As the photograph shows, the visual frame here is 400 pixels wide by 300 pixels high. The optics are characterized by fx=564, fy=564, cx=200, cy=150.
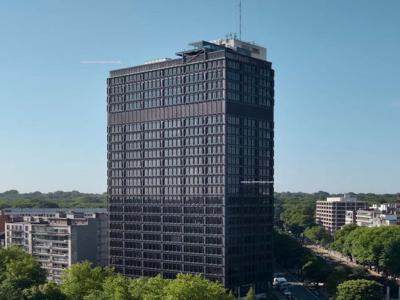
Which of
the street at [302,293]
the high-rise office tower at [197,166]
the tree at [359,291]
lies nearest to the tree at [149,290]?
the high-rise office tower at [197,166]

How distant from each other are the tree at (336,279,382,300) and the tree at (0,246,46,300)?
8012cm

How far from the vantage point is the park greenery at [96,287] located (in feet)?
381

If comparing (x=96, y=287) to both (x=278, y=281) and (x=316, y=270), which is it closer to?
(x=278, y=281)

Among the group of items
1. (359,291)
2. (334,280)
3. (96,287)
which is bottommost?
(334,280)

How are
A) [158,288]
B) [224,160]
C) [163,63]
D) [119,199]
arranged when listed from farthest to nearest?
[119,199]
[163,63]
[224,160]
[158,288]

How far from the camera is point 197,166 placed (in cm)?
16900

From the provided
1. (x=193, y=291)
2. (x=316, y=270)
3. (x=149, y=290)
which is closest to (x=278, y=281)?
(x=316, y=270)

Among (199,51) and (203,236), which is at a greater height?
(199,51)

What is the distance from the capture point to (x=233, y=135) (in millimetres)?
165625

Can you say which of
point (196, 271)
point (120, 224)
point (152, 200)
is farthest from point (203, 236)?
point (120, 224)

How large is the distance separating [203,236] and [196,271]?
35.6 feet

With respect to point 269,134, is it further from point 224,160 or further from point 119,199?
point 119,199

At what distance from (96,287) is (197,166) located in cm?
4891

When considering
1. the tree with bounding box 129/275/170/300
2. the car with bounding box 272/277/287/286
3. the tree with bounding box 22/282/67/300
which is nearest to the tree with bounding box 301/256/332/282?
the car with bounding box 272/277/287/286
